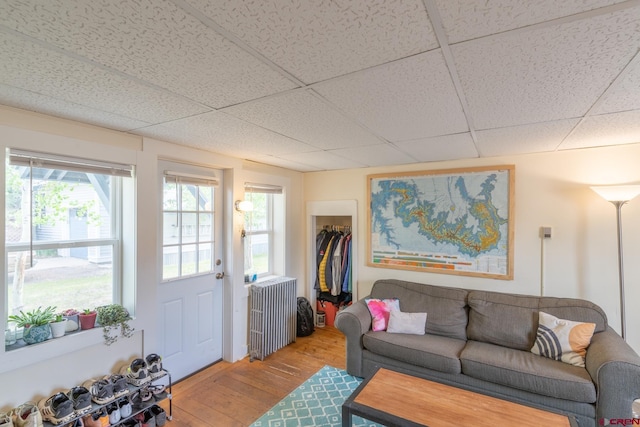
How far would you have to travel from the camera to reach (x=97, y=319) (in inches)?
84.6

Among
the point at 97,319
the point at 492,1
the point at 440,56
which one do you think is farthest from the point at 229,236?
the point at 492,1

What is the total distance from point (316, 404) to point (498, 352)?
1529 millimetres

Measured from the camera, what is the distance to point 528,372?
211 cm

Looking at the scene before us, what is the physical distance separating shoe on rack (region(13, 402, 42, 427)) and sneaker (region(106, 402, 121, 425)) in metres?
0.38

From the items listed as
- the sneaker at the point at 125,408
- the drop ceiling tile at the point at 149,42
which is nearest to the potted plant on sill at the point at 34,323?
the sneaker at the point at 125,408

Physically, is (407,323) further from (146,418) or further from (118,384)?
(118,384)

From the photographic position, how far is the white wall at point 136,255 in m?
1.74

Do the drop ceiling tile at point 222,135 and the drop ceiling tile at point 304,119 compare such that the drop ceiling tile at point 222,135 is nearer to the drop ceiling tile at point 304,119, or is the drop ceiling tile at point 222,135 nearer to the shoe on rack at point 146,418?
the drop ceiling tile at point 304,119

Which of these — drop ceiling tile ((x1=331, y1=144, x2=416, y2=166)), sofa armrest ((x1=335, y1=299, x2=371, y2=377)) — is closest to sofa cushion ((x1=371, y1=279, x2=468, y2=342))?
sofa armrest ((x1=335, y1=299, x2=371, y2=377))

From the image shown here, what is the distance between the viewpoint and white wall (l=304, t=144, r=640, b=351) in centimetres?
249

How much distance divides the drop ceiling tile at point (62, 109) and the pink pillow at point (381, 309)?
2.51 metres

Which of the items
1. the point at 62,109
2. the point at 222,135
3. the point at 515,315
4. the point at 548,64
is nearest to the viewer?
the point at 548,64

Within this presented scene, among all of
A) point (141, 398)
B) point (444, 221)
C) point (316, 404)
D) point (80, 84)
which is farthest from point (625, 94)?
point (141, 398)

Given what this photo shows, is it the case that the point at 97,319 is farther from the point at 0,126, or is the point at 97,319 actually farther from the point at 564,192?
the point at 564,192
